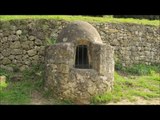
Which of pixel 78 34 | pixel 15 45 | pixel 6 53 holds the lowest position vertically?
pixel 6 53

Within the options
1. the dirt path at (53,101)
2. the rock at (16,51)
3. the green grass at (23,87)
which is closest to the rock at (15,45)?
the rock at (16,51)

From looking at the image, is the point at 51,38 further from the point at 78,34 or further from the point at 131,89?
the point at 131,89

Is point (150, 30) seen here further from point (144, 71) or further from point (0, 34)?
point (0, 34)

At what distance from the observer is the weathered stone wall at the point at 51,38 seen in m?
12.2

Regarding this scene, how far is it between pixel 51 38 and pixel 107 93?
369 cm

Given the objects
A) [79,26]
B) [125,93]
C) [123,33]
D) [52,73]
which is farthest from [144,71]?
[52,73]

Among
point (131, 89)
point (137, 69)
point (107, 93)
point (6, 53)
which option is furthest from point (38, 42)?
point (137, 69)

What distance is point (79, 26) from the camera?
10758mm

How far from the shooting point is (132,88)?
37.1 feet

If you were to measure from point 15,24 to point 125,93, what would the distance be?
484 cm

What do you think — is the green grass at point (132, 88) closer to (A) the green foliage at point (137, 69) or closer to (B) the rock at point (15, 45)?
(A) the green foliage at point (137, 69)

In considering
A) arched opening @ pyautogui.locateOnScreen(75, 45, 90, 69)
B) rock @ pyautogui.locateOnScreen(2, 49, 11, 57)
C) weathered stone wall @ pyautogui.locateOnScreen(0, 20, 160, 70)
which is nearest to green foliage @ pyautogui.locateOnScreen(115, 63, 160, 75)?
weathered stone wall @ pyautogui.locateOnScreen(0, 20, 160, 70)

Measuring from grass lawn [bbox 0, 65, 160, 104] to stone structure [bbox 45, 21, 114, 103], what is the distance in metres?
0.32

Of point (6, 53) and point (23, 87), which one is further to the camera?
point (6, 53)
